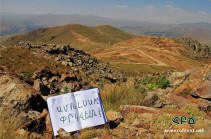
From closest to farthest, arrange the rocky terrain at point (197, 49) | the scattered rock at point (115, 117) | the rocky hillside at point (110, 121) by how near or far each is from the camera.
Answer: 1. the rocky hillside at point (110, 121)
2. the scattered rock at point (115, 117)
3. the rocky terrain at point (197, 49)

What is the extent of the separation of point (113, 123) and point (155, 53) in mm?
48507

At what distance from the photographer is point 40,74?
9.75m

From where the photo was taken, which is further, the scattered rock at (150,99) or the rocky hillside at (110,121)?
the scattered rock at (150,99)

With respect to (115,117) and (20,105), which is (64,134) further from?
(20,105)

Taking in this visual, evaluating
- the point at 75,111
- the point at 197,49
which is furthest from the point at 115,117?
the point at 197,49

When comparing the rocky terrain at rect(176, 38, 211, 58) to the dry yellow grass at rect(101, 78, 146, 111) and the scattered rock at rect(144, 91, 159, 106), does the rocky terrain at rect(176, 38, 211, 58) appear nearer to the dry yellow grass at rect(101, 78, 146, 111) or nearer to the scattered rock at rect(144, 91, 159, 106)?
the scattered rock at rect(144, 91, 159, 106)

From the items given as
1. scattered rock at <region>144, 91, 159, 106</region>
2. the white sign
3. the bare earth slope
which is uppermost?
the white sign

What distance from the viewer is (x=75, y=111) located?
9.83ft

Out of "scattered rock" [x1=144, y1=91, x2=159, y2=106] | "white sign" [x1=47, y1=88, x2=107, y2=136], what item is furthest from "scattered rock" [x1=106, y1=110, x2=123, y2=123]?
"scattered rock" [x1=144, y1=91, x2=159, y2=106]

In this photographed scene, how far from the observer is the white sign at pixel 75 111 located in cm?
286

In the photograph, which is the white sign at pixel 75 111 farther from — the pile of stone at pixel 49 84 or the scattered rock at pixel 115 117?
the pile of stone at pixel 49 84

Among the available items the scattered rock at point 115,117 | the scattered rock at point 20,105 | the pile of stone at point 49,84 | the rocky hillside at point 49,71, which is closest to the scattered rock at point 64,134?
the scattered rock at point 20,105

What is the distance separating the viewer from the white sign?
2857 millimetres

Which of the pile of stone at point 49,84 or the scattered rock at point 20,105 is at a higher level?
the scattered rock at point 20,105
